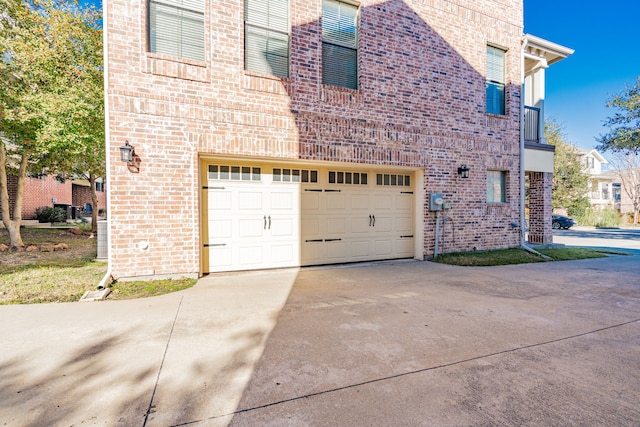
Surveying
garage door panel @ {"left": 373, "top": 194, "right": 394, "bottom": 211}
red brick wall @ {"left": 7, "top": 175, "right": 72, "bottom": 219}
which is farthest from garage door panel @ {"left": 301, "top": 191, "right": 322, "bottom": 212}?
red brick wall @ {"left": 7, "top": 175, "right": 72, "bottom": 219}

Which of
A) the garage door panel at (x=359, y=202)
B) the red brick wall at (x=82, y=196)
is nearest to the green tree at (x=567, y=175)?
the garage door panel at (x=359, y=202)

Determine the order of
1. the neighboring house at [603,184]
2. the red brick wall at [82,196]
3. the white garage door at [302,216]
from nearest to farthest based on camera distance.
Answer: the white garage door at [302,216] → the red brick wall at [82,196] → the neighboring house at [603,184]

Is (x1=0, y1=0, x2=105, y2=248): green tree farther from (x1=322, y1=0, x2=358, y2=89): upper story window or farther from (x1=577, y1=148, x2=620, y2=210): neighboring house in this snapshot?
(x1=577, y1=148, x2=620, y2=210): neighboring house

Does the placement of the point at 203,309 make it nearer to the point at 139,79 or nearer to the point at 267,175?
the point at 267,175

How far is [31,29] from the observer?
761cm

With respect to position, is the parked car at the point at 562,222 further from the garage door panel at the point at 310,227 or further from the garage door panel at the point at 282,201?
the garage door panel at the point at 282,201

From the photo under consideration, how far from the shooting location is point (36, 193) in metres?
17.4

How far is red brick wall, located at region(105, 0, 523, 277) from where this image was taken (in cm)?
517

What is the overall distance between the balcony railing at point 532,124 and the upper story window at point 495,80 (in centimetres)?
144

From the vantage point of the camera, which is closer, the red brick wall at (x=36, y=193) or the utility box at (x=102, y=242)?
the utility box at (x=102, y=242)

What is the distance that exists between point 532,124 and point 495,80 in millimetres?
2212

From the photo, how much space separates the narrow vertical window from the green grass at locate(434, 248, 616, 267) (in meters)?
1.41

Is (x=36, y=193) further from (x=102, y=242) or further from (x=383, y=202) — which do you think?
(x=383, y=202)

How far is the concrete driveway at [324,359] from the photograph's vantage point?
2020 millimetres
